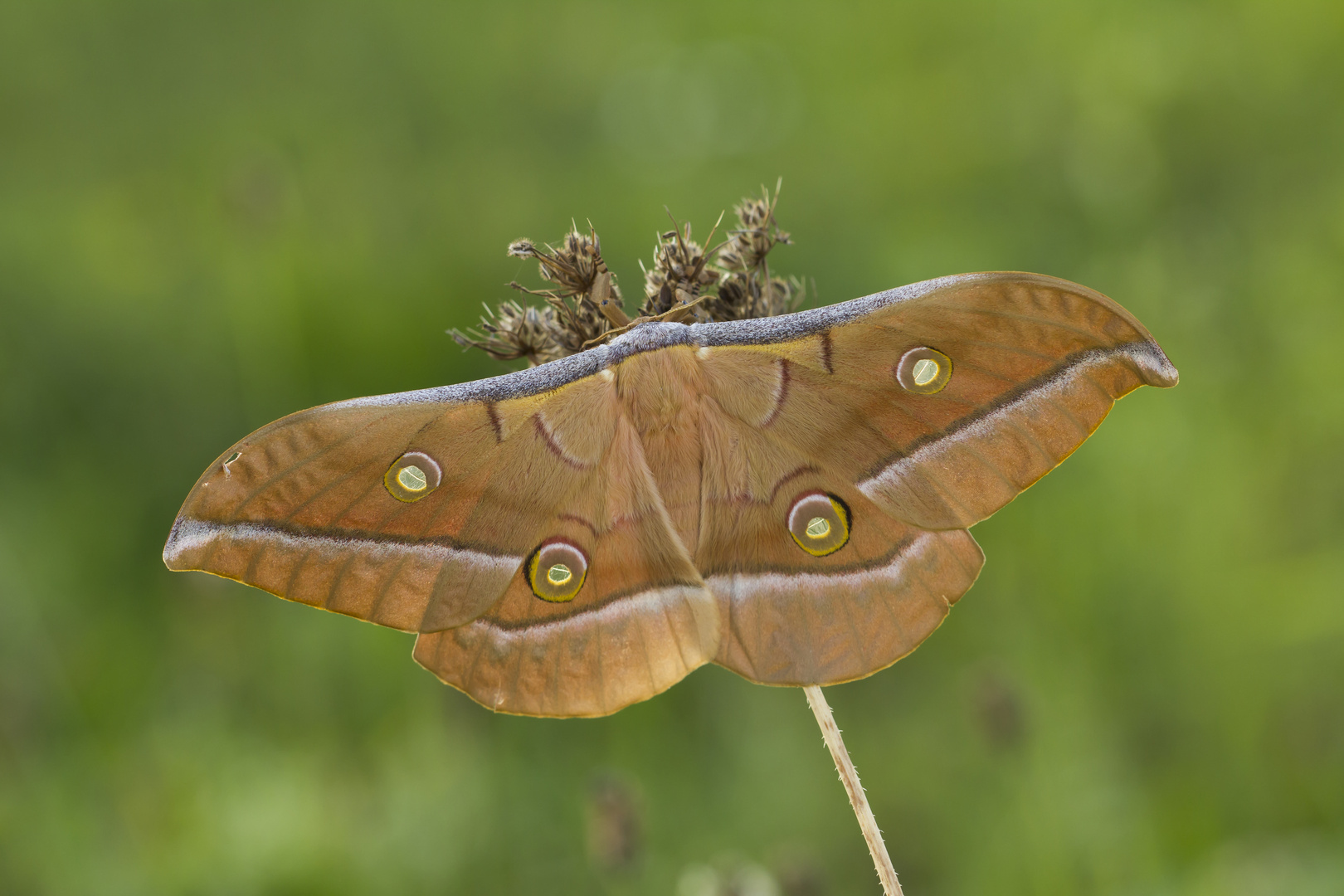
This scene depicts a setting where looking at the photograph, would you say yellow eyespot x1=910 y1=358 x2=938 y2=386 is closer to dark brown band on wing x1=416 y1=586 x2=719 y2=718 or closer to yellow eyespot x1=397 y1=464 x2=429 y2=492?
dark brown band on wing x1=416 y1=586 x2=719 y2=718

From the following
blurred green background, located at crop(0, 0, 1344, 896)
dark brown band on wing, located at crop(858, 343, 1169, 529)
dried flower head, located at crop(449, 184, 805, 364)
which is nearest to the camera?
dark brown band on wing, located at crop(858, 343, 1169, 529)

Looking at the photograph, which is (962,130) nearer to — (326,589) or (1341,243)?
(1341,243)

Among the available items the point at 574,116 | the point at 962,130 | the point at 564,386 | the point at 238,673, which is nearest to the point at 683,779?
the point at 238,673

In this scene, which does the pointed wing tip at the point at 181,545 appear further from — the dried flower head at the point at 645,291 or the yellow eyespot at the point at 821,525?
the yellow eyespot at the point at 821,525

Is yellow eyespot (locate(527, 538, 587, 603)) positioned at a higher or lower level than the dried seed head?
lower

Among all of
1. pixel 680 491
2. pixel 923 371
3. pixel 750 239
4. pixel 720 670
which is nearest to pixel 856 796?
pixel 680 491

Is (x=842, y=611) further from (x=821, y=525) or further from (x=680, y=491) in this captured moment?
(x=680, y=491)

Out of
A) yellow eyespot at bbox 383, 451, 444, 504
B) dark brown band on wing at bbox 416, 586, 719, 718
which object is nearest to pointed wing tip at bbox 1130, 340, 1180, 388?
dark brown band on wing at bbox 416, 586, 719, 718

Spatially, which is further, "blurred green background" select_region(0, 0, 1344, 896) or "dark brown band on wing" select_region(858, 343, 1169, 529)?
"blurred green background" select_region(0, 0, 1344, 896)
